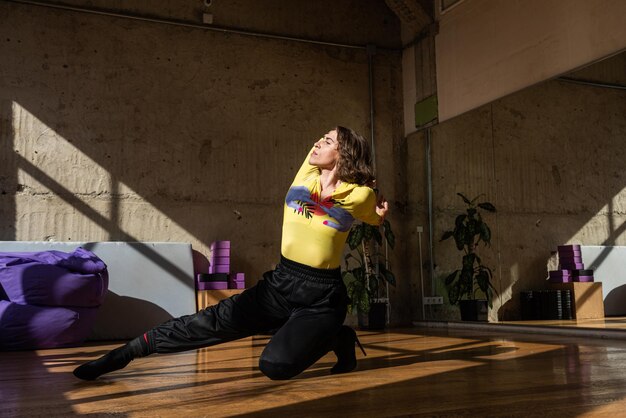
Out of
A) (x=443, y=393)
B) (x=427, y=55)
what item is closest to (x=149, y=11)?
(x=427, y=55)

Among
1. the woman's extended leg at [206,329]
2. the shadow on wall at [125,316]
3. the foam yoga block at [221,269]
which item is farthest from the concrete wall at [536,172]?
the woman's extended leg at [206,329]

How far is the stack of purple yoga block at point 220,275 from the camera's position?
6516 millimetres

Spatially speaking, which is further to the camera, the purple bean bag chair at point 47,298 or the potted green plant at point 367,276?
the potted green plant at point 367,276

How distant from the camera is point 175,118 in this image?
6973mm

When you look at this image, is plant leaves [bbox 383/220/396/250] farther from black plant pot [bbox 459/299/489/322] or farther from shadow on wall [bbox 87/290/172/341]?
shadow on wall [bbox 87/290/172/341]

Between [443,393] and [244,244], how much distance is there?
4865 millimetres

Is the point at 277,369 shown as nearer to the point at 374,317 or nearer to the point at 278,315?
the point at 278,315

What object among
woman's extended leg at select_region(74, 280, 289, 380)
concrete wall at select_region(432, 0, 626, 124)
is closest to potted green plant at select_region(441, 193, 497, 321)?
concrete wall at select_region(432, 0, 626, 124)

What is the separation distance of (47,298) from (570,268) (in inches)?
175

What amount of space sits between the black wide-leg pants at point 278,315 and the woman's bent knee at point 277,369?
0.06m

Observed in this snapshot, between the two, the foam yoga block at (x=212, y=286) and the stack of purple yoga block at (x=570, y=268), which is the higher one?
the stack of purple yoga block at (x=570, y=268)

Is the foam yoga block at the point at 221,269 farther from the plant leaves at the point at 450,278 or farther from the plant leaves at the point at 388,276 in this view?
the plant leaves at the point at 450,278

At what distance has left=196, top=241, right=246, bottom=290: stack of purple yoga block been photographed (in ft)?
21.4

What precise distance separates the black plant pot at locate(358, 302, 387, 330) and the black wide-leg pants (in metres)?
4.18
